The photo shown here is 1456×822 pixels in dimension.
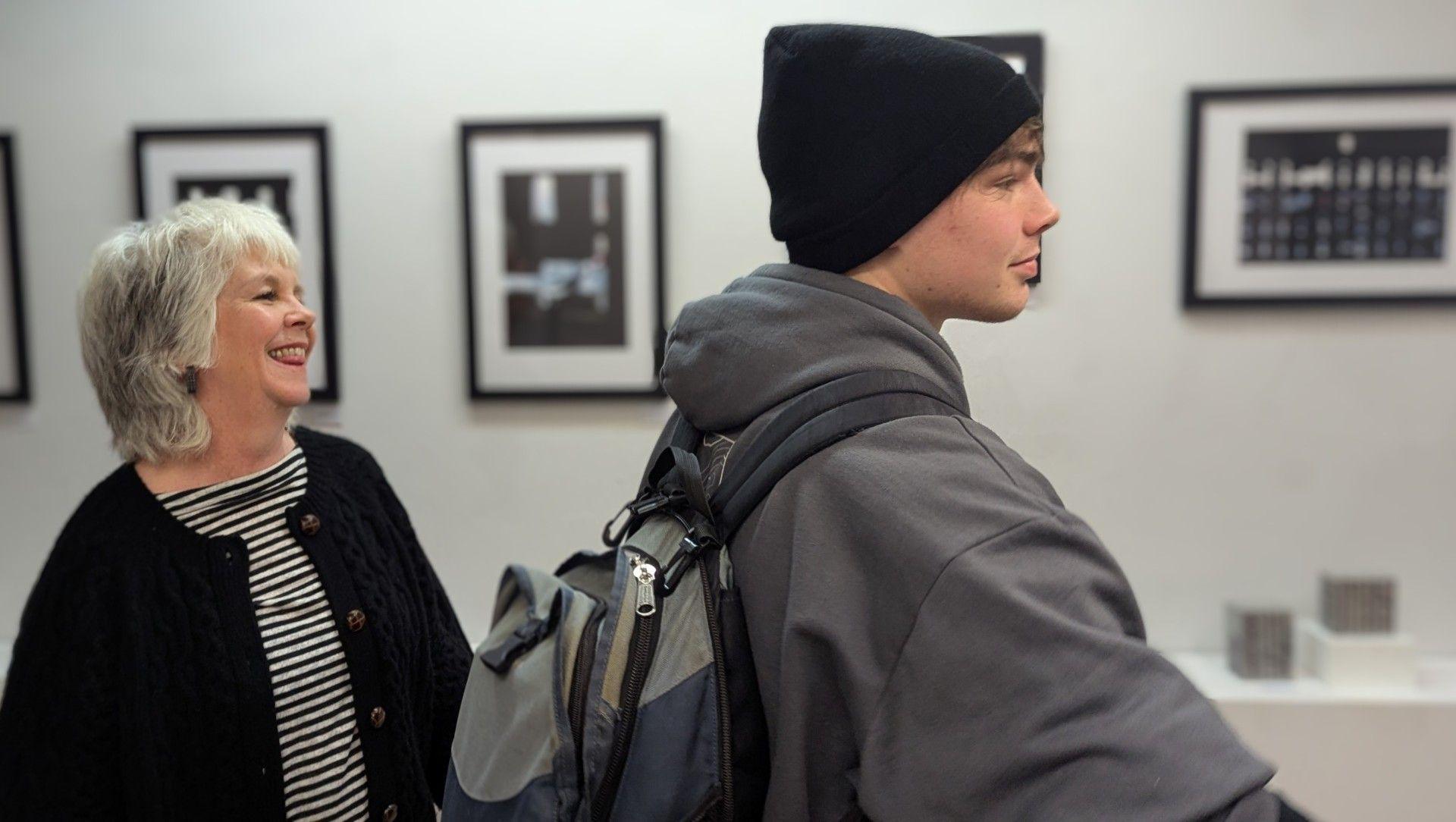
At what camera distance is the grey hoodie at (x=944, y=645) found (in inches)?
26.3

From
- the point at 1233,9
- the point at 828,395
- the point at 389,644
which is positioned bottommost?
the point at 389,644

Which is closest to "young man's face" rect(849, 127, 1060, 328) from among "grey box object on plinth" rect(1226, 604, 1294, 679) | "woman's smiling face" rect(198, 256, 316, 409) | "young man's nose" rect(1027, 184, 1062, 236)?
"young man's nose" rect(1027, 184, 1062, 236)

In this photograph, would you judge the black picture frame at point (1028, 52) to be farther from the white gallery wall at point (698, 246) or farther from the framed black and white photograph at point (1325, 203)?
the framed black and white photograph at point (1325, 203)

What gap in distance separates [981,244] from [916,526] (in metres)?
0.27

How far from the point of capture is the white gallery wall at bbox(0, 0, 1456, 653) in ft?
6.44

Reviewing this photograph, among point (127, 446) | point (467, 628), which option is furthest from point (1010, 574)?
point (467, 628)

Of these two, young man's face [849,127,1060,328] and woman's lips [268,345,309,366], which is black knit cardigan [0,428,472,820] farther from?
young man's face [849,127,1060,328]

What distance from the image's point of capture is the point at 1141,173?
1986 millimetres

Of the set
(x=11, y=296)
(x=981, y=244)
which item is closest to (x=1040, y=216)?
(x=981, y=244)

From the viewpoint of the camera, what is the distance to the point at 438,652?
1514 millimetres

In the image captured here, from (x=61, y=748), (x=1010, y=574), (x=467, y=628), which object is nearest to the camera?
(x=1010, y=574)

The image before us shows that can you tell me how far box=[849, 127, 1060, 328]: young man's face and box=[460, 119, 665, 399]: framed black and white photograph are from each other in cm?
115

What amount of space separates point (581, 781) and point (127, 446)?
3.11ft

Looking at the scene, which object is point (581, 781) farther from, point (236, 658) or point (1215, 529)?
point (1215, 529)
